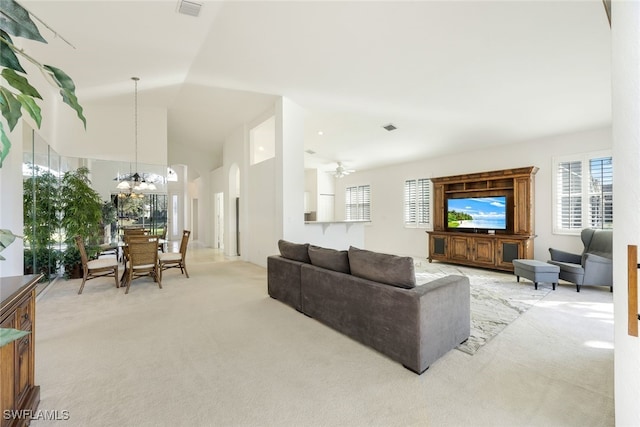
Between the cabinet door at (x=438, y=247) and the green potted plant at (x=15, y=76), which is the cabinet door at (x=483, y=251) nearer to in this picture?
the cabinet door at (x=438, y=247)

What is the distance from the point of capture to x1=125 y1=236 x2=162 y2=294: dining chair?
173 inches

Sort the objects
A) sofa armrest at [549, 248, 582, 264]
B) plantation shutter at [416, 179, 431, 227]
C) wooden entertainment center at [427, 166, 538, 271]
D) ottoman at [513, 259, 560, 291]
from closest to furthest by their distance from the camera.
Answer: ottoman at [513, 259, 560, 291] → sofa armrest at [549, 248, 582, 264] → wooden entertainment center at [427, 166, 538, 271] → plantation shutter at [416, 179, 431, 227]

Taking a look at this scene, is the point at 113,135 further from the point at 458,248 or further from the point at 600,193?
the point at 600,193

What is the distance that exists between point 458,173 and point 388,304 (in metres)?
6.03

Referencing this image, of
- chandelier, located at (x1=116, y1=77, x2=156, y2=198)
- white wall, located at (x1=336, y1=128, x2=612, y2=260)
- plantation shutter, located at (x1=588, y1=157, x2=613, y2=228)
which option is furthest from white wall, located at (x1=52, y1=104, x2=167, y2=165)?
plantation shutter, located at (x1=588, y1=157, x2=613, y2=228)

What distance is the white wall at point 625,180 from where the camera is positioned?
1.31 meters

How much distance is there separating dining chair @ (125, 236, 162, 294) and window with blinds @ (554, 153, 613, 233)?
7449mm

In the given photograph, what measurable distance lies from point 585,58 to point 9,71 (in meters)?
4.73

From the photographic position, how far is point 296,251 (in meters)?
3.61

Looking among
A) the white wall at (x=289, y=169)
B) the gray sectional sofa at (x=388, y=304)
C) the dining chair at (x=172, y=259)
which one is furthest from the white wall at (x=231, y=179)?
the gray sectional sofa at (x=388, y=304)

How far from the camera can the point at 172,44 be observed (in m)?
3.81

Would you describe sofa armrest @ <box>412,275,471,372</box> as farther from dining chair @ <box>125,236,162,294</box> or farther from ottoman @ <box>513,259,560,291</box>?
dining chair @ <box>125,236,162,294</box>

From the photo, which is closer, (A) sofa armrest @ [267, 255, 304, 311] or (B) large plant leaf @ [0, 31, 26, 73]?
(B) large plant leaf @ [0, 31, 26, 73]

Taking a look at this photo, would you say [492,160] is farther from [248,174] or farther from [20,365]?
[20,365]
